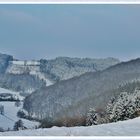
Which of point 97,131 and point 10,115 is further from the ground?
point 10,115

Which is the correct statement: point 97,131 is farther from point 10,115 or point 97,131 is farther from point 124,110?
point 10,115

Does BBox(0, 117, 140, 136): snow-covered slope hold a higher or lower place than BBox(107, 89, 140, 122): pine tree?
lower

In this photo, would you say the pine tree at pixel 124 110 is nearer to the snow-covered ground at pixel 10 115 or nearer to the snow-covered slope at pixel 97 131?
the snow-covered slope at pixel 97 131

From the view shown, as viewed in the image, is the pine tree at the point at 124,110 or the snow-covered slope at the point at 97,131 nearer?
the snow-covered slope at the point at 97,131

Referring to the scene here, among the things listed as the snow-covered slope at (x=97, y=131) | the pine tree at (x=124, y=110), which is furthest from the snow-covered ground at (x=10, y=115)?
the pine tree at (x=124, y=110)

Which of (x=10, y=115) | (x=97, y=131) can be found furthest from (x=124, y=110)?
(x=10, y=115)

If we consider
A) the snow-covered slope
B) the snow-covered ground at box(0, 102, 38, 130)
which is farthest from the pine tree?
the snow-covered ground at box(0, 102, 38, 130)

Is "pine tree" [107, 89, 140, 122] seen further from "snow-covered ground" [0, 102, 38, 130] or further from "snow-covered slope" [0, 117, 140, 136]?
"snow-covered ground" [0, 102, 38, 130]

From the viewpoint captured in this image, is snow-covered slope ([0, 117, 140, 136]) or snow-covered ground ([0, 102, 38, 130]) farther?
snow-covered ground ([0, 102, 38, 130])

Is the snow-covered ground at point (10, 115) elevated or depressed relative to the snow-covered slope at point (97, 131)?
elevated
